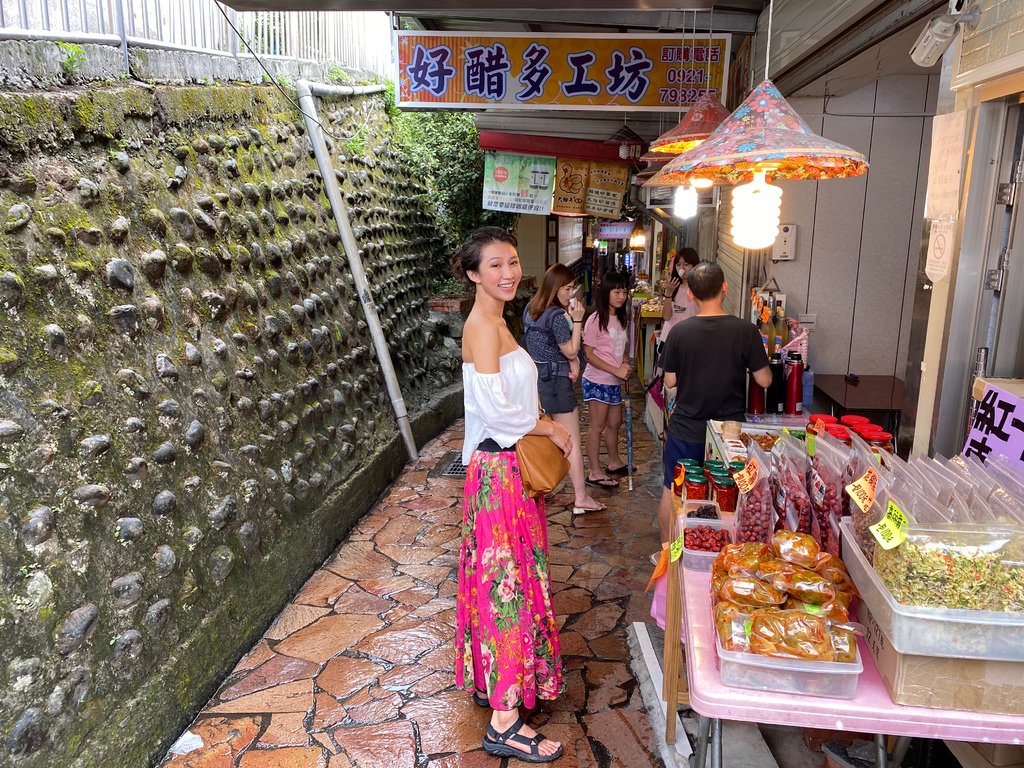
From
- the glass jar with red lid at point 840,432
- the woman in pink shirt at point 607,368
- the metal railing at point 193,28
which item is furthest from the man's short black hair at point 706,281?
the metal railing at point 193,28

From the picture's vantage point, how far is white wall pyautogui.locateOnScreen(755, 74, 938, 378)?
6.28 metres

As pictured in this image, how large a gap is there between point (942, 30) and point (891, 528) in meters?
2.41

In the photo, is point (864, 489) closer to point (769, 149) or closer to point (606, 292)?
point (769, 149)

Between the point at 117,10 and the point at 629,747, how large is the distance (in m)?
5.32

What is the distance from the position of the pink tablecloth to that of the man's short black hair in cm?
303

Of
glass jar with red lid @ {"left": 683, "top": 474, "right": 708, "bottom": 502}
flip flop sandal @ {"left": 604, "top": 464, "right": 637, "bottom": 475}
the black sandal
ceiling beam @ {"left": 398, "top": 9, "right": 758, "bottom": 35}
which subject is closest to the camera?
glass jar with red lid @ {"left": 683, "top": 474, "right": 708, "bottom": 502}

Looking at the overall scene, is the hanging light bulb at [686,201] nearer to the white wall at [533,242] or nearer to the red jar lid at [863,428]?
the red jar lid at [863,428]

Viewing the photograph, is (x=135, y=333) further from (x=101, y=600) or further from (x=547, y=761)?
(x=547, y=761)

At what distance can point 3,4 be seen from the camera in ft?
12.7

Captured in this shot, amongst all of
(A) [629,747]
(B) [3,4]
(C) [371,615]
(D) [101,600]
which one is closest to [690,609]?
(A) [629,747]

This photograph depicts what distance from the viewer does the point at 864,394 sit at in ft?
19.7

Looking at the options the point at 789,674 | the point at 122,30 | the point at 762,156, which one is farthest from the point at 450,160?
the point at 789,674

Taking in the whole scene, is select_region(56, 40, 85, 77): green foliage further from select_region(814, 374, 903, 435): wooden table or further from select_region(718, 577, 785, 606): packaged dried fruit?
select_region(814, 374, 903, 435): wooden table

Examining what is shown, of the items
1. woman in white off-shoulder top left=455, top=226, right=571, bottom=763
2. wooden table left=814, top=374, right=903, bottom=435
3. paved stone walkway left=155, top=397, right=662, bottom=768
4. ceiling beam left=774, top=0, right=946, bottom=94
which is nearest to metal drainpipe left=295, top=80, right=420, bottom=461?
paved stone walkway left=155, top=397, right=662, bottom=768
